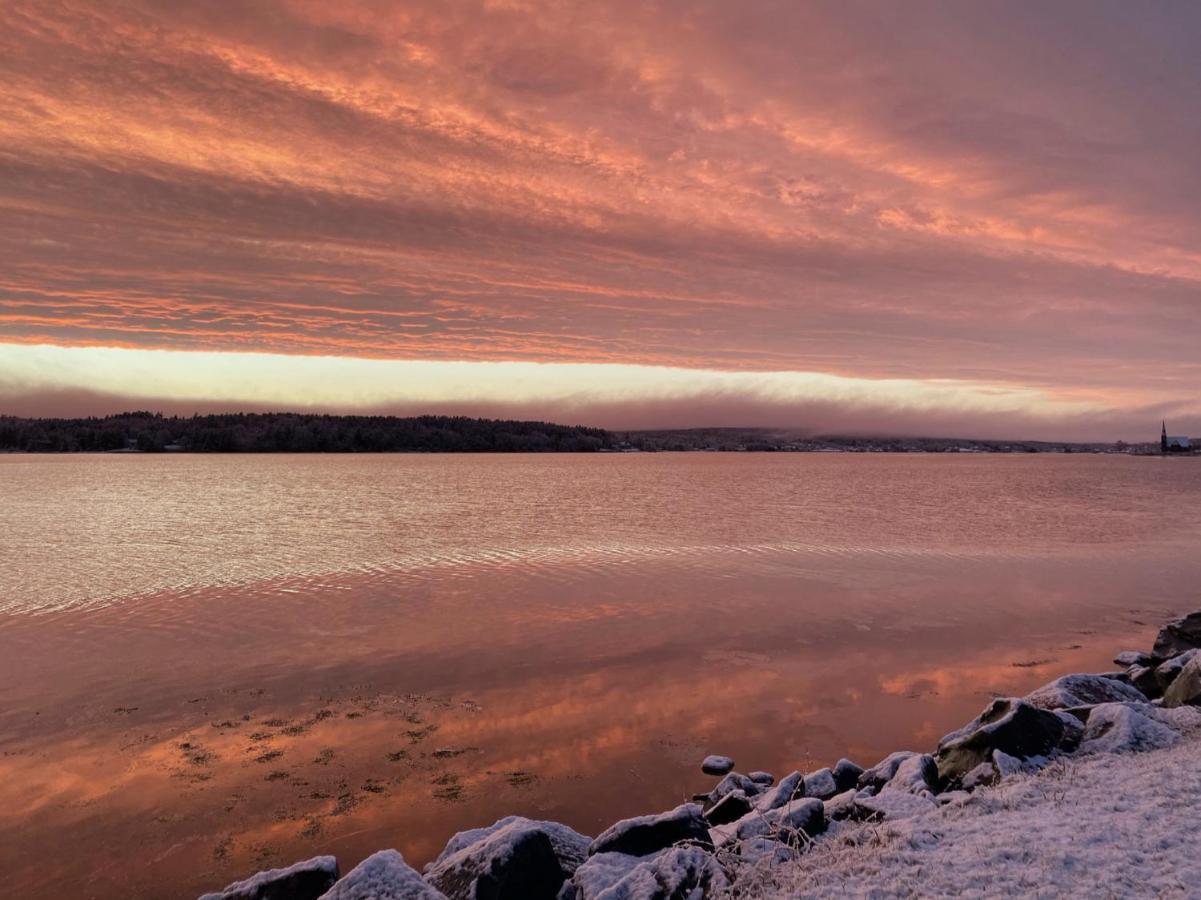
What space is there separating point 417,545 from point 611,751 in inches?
920

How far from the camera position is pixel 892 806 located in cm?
830

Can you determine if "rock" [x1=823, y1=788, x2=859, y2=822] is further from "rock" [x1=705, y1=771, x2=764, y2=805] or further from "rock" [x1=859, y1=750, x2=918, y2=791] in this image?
"rock" [x1=705, y1=771, x2=764, y2=805]

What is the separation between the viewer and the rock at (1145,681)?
14148 millimetres

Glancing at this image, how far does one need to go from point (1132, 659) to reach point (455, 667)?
1497cm

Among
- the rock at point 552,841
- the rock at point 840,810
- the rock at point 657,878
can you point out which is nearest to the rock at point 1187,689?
the rock at point 840,810

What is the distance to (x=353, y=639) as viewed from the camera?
18359 millimetres

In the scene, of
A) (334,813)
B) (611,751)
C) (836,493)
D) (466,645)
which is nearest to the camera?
(334,813)

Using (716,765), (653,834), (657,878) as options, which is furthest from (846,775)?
(657,878)

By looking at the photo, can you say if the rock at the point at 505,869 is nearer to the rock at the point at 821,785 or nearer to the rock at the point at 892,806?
the rock at the point at 892,806

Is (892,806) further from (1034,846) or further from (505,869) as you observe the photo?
(505,869)

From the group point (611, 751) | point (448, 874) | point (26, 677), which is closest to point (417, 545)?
point (26, 677)

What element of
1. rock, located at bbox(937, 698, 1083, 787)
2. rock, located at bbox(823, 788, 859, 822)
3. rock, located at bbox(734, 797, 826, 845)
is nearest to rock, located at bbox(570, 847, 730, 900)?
rock, located at bbox(734, 797, 826, 845)

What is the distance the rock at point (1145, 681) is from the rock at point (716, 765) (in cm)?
806

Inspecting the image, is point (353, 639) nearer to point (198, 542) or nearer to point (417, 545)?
point (417, 545)
